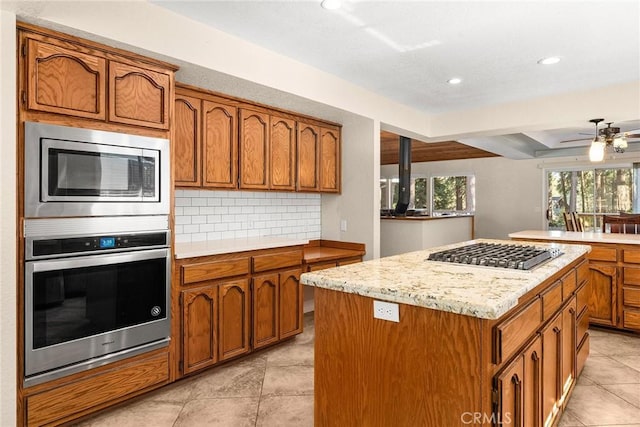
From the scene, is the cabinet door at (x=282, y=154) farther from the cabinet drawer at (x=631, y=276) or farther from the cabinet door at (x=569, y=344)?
the cabinet drawer at (x=631, y=276)

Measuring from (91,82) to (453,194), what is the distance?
8670mm

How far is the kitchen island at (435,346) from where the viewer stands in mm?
1282

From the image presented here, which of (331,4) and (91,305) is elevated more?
(331,4)

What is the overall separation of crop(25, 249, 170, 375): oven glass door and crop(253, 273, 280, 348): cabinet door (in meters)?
0.75

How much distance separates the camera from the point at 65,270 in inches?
80.7

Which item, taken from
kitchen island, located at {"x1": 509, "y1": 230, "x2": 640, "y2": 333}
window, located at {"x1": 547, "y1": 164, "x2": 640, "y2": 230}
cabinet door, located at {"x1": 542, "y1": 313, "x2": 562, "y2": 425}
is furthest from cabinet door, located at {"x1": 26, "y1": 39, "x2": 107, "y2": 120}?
window, located at {"x1": 547, "y1": 164, "x2": 640, "y2": 230}

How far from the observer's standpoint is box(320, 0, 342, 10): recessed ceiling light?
2205 millimetres

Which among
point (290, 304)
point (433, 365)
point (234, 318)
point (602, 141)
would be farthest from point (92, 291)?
point (602, 141)

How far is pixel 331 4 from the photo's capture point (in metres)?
2.23

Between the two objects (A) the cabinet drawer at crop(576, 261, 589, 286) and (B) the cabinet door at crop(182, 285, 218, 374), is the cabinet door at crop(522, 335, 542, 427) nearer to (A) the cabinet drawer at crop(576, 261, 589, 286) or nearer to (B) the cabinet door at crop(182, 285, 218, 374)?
(A) the cabinet drawer at crop(576, 261, 589, 286)

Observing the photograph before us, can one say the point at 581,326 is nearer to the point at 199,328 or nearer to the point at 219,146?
the point at 199,328

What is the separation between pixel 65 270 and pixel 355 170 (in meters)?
2.88

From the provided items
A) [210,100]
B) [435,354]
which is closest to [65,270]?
[210,100]

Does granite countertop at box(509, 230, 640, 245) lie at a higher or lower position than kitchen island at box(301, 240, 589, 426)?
higher
